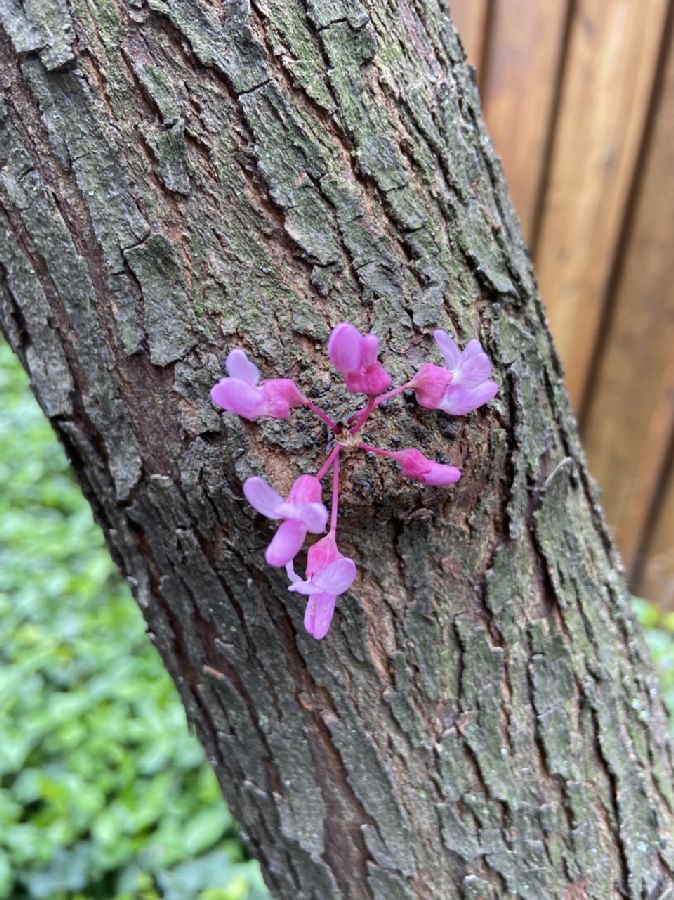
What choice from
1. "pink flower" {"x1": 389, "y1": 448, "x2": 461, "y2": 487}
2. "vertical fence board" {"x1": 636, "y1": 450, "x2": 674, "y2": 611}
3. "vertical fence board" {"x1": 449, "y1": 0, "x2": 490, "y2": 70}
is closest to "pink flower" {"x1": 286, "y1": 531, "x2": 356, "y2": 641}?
"pink flower" {"x1": 389, "y1": 448, "x2": 461, "y2": 487}

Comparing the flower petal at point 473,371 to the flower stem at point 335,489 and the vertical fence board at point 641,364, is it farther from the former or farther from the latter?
the vertical fence board at point 641,364

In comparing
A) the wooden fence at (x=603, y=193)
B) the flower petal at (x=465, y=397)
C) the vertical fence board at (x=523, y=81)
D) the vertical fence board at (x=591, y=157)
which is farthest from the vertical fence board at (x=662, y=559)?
the flower petal at (x=465, y=397)

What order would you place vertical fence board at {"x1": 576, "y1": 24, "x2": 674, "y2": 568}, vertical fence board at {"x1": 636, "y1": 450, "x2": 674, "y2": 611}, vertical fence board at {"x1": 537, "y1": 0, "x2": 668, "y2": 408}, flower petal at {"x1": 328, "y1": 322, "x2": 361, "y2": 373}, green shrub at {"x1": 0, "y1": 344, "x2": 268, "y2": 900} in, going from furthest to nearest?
vertical fence board at {"x1": 636, "y1": 450, "x2": 674, "y2": 611} → vertical fence board at {"x1": 576, "y1": 24, "x2": 674, "y2": 568} → vertical fence board at {"x1": 537, "y1": 0, "x2": 668, "y2": 408} → green shrub at {"x1": 0, "y1": 344, "x2": 268, "y2": 900} → flower petal at {"x1": 328, "y1": 322, "x2": 361, "y2": 373}

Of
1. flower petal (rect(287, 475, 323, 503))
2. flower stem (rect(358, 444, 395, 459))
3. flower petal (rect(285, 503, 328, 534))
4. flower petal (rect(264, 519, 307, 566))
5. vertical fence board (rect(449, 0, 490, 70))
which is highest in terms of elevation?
vertical fence board (rect(449, 0, 490, 70))

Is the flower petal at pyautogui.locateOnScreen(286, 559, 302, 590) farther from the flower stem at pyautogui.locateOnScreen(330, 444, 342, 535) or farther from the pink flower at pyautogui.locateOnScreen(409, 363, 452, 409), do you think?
the pink flower at pyautogui.locateOnScreen(409, 363, 452, 409)

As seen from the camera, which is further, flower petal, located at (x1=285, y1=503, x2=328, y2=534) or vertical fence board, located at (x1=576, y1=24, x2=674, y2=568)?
vertical fence board, located at (x1=576, y1=24, x2=674, y2=568)

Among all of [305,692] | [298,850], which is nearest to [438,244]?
[305,692]
